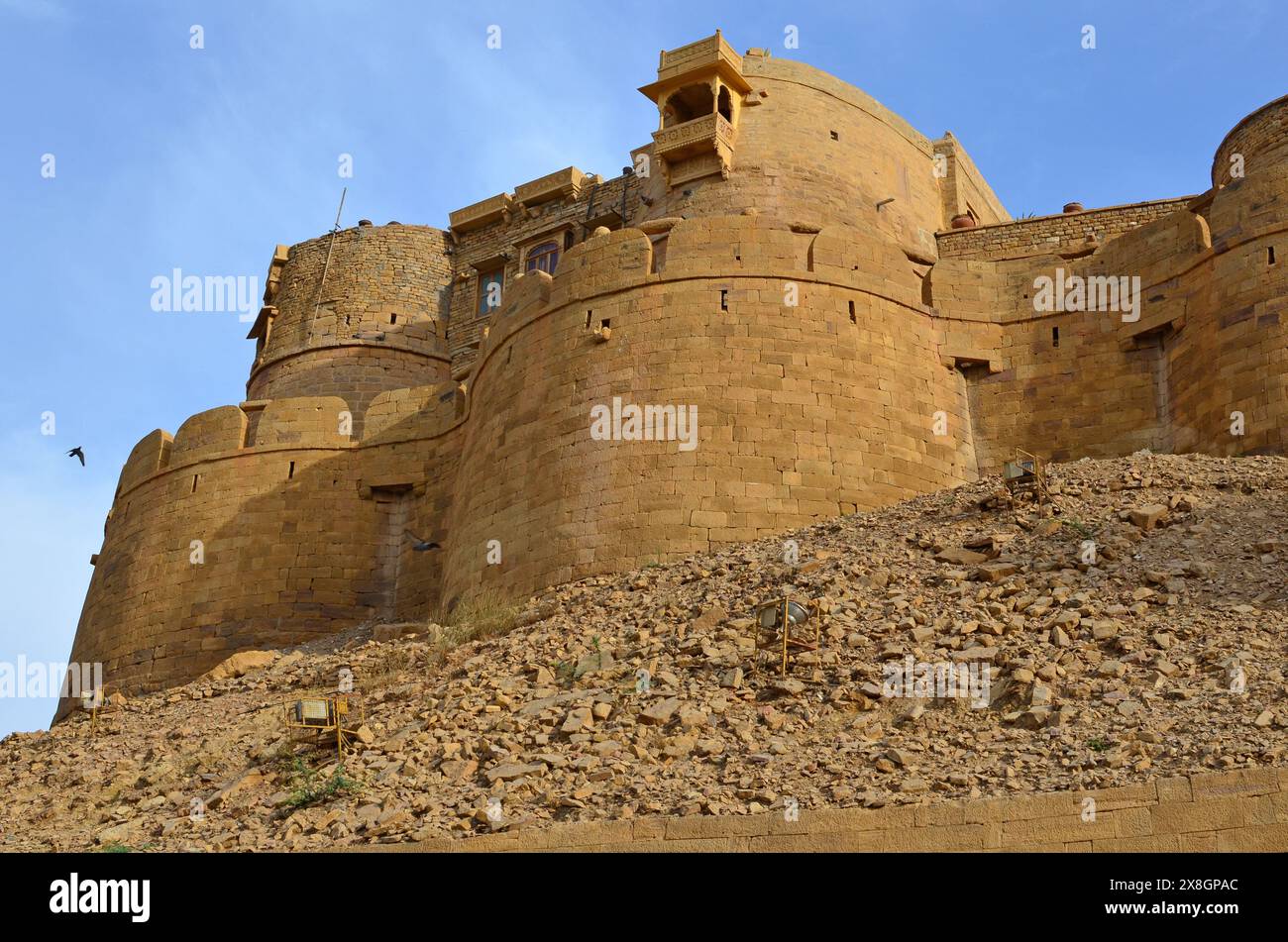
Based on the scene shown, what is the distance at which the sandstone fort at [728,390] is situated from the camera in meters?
15.1

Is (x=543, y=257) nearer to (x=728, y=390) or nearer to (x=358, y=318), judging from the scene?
(x=358, y=318)

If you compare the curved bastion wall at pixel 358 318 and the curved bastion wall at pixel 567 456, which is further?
the curved bastion wall at pixel 358 318

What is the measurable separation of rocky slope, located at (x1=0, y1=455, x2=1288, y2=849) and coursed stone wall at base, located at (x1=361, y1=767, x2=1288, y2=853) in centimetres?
26

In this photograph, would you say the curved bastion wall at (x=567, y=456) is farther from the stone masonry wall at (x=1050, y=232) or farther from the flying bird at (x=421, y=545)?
the stone masonry wall at (x=1050, y=232)

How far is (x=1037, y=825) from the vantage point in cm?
730

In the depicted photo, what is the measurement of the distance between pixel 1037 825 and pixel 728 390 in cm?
869

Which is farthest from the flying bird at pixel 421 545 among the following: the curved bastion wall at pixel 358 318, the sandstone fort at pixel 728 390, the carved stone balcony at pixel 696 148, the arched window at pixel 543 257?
the arched window at pixel 543 257

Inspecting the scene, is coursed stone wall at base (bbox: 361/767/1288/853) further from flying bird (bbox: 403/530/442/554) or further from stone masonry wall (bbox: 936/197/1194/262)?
stone masonry wall (bbox: 936/197/1194/262)

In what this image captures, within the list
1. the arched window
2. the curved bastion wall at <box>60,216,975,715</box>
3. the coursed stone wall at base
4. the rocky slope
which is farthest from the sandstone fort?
the coursed stone wall at base

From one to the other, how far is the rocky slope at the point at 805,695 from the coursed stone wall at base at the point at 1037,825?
0.26 m

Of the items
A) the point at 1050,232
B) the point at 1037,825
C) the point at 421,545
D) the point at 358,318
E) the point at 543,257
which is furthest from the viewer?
the point at 358,318

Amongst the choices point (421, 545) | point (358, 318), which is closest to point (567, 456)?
point (421, 545)

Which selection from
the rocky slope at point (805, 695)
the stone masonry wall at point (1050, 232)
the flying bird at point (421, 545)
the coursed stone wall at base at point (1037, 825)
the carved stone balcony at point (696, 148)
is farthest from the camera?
the carved stone balcony at point (696, 148)
